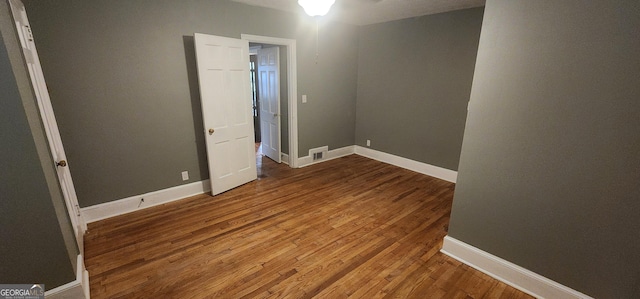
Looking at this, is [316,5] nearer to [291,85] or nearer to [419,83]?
[291,85]

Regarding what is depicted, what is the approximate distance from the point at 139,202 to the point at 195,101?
1353 mm

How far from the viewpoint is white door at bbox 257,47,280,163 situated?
4188 millimetres

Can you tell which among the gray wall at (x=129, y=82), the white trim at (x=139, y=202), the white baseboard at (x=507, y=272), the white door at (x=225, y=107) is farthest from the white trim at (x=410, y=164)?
the white trim at (x=139, y=202)

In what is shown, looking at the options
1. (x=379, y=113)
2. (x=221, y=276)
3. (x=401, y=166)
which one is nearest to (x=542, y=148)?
(x=221, y=276)

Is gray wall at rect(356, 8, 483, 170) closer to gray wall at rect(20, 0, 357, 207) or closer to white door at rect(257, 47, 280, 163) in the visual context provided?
white door at rect(257, 47, 280, 163)

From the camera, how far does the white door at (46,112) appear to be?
1822mm

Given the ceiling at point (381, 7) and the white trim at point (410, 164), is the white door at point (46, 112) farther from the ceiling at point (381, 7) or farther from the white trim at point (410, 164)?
the white trim at point (410, 164)

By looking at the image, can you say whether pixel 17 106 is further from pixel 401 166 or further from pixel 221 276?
pixel 401 166

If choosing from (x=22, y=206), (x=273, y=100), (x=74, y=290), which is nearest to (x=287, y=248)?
(x=74, y=290)

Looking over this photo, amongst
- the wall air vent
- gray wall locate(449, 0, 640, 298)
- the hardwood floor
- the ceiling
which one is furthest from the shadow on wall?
gray wall locate(449, 0, 640, 298)

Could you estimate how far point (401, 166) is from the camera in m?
4.41

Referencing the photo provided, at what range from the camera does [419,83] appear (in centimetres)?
394

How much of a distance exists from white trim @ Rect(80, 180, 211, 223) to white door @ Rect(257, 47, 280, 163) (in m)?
1.55

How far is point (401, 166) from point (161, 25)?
3979 mm
